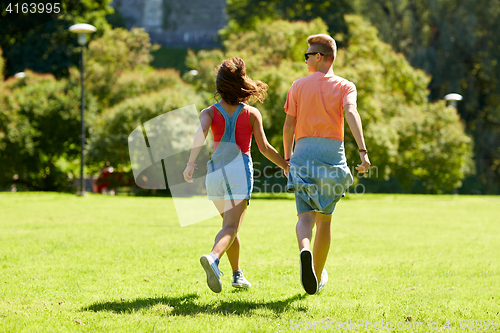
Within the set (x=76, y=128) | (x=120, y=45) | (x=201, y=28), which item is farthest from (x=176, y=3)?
(x=76, y=128)

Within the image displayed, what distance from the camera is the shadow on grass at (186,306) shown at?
4.02 m

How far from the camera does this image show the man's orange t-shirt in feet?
13.9

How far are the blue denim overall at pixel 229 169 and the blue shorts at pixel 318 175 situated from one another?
404 mm

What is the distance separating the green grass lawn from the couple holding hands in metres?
0.56

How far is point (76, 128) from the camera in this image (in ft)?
81.5

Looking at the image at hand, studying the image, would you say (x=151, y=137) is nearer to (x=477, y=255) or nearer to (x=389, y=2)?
(x=477, y=255)

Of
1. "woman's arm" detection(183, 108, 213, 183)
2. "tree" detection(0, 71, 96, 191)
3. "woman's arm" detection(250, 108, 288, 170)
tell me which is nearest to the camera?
"woman's arm" detection(183, 108, 213, 183)

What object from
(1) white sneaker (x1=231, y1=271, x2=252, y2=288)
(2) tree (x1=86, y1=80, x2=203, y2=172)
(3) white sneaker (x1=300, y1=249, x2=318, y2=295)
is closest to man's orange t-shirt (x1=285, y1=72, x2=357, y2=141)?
(3) white sneaker (x1=300, y1=249, x2=318, y2=295)

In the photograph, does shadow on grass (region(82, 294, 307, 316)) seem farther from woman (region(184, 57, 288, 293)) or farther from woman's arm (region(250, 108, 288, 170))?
woman's arm (region(250, 108, 288, 170))

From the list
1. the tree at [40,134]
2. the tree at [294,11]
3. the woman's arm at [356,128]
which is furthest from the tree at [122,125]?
the woman's arm at [356,128]

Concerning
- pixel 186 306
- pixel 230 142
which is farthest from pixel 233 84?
pixel 186 306

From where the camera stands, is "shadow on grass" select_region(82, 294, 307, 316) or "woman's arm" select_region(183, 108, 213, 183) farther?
"woman's arm" select_region(183, 108, 213, 183)

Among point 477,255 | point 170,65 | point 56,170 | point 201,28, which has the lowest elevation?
point 477,255

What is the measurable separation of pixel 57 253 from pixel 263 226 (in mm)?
4625
